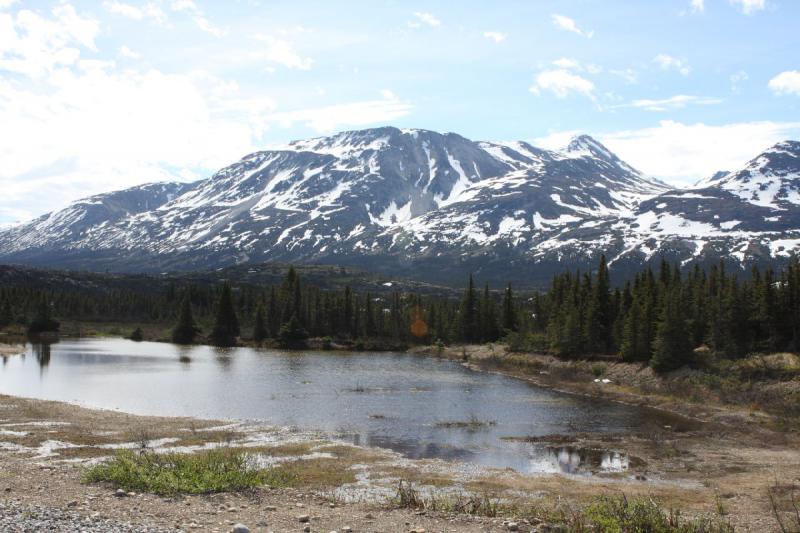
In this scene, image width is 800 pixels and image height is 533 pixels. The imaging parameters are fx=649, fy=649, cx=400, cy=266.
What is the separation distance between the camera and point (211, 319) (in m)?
191

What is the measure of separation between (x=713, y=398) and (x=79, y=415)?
66400mm

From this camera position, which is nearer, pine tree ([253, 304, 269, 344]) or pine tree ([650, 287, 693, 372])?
pine tree ([650, 287, 693, 372])

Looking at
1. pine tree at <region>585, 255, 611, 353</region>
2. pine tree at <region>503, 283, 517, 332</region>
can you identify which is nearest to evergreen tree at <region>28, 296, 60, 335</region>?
pine tree at <region>503, 283, 517, 332</region>

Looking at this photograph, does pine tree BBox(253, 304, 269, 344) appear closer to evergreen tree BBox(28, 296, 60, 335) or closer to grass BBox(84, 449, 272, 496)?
evergreen tree BBox(28, 296, 60, 335)

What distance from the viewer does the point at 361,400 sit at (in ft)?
233

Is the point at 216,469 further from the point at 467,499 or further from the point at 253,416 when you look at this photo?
the point at 253,416

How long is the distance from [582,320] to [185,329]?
9909cm

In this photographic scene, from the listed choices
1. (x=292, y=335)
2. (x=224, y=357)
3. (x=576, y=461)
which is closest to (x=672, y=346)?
(x=576, y=461)

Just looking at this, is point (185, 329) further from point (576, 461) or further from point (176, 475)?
point (176, 475)

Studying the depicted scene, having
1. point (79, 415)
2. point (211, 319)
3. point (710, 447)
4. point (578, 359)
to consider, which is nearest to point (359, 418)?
point (79, 415)

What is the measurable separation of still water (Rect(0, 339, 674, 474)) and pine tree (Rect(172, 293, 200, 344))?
44.6m

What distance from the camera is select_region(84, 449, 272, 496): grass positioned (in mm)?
A: 27531

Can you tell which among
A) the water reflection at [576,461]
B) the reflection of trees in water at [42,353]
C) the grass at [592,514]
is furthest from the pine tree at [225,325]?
the grass at [592,514]

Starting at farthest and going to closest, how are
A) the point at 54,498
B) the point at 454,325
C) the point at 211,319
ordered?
the point at 211,319 < the point at 454,325 < the point at 54,498
